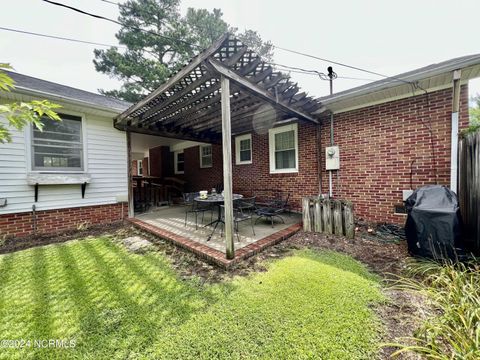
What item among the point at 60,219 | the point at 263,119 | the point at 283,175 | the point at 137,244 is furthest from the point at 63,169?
the point at 283,175

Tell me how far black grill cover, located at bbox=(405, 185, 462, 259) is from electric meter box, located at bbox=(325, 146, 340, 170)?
2027mm

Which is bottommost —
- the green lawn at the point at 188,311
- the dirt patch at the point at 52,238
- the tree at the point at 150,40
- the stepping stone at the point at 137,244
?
the green lawn at the point at 188,311

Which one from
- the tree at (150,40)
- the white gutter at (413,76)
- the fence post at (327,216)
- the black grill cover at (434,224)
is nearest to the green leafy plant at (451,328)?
the black grill cover at (434,224)

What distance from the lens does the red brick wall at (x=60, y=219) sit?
432 centimetres

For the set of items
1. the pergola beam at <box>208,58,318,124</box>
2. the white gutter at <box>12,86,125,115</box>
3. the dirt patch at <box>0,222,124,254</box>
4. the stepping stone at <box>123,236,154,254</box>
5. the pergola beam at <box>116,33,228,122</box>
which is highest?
the white gutter at <box>12,86,125,115</box>

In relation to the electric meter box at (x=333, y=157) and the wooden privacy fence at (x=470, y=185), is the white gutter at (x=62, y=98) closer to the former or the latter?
the electric meter box at (x=333, y=157)

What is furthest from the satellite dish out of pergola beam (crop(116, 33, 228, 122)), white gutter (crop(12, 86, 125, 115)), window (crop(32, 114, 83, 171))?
window (crop(32, 114, 83, 171))

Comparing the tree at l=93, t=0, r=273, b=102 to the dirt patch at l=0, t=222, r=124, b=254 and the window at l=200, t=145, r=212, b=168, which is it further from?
the dirt patch at l=0, t=222, r=124, b=254

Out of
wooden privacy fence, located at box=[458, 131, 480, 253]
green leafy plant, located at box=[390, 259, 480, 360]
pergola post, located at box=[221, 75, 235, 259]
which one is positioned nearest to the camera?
green leafy plant, located at box=[390, 259, 480, 360]

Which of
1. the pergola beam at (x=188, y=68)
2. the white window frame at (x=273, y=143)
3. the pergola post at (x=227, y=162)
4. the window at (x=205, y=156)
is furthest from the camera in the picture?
the window at (x=205, y=156)

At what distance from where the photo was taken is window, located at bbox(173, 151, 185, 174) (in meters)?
10.4

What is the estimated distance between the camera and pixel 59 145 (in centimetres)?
494

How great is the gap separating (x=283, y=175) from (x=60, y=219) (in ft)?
20.7

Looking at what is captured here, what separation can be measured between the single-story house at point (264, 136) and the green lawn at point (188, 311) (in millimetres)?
2281
